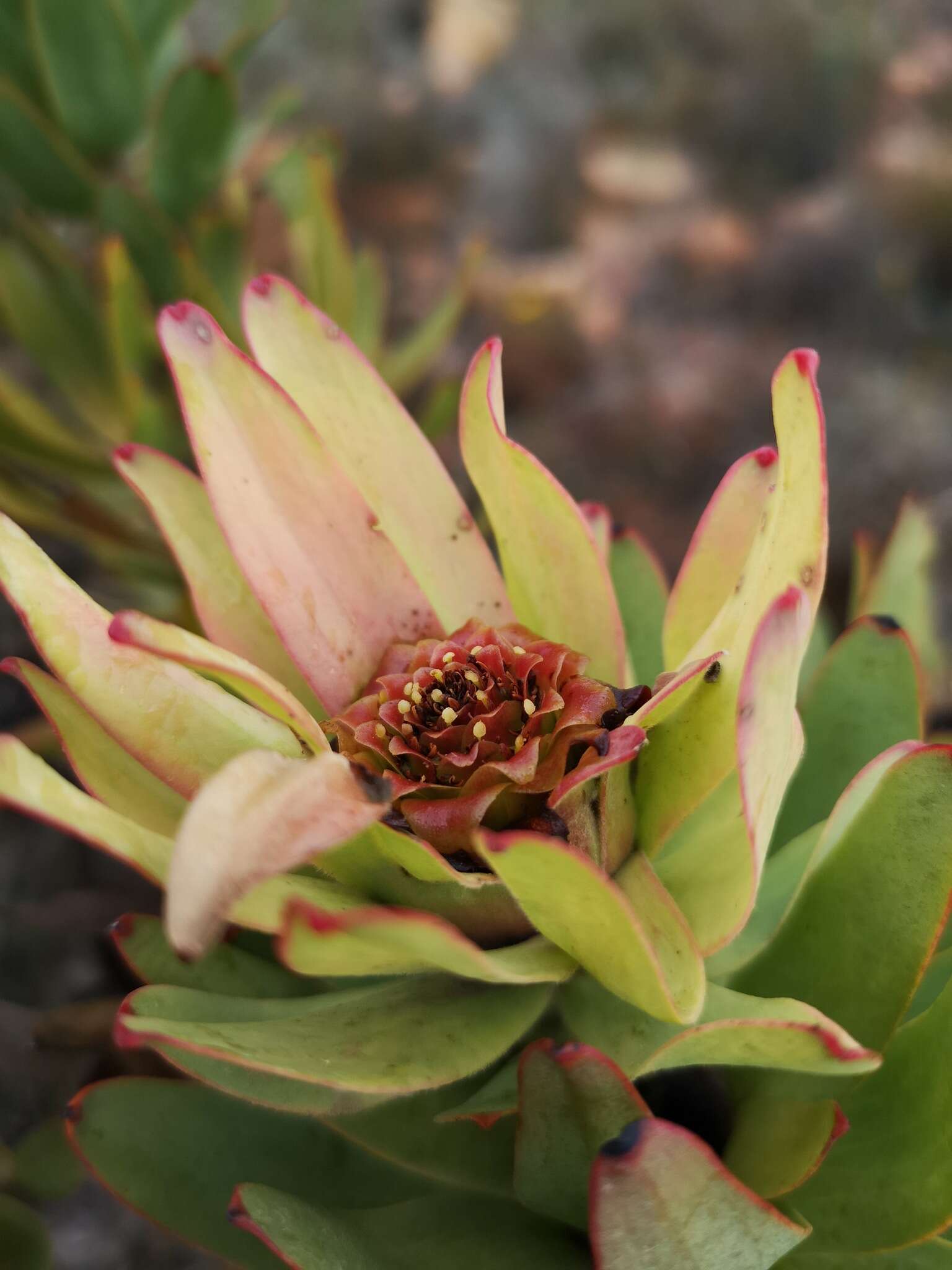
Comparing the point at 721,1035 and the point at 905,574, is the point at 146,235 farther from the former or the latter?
the point at 721,1035

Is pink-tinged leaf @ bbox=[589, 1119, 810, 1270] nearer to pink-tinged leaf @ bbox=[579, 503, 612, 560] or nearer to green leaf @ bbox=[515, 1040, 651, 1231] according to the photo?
green leaf @ bbox=[515, 1040, 651, 1231]

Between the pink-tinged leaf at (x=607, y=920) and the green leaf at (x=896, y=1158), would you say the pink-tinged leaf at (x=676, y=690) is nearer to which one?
the pink-tinged leaf at (x=607, y=920)

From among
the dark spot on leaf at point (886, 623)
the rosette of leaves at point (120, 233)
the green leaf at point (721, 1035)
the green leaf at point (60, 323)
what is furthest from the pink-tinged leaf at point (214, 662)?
the green leaf at point (60, 323)

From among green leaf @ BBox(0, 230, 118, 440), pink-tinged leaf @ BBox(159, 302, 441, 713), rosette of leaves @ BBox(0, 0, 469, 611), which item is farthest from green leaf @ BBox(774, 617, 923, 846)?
green leaf @ BBox(0, 230, 118, 440)

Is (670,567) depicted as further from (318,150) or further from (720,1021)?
(720,1021)

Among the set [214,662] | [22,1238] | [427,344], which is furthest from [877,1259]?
[427,344]

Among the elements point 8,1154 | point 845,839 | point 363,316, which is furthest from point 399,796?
point 363,316
